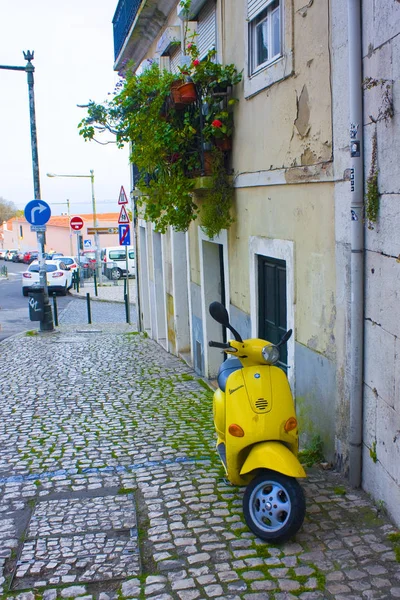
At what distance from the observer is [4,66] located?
14.0m

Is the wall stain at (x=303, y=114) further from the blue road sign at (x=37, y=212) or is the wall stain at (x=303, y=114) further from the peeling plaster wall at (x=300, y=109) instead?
the blue road sign at (x=37, y=212)

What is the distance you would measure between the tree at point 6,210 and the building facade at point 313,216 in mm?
105830

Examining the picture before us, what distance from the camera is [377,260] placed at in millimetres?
3850

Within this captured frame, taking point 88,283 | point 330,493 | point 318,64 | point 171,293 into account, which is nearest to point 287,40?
point 318,64

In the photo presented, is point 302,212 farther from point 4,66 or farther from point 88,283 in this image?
point 88,283

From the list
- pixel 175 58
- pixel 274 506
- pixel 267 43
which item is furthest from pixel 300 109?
pixel 175 58

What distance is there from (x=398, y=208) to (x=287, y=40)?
2.37 meters

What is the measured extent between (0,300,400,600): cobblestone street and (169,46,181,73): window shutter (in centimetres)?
594

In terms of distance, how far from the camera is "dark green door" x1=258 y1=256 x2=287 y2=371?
5.88 metres

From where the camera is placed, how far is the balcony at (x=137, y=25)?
35.1ft

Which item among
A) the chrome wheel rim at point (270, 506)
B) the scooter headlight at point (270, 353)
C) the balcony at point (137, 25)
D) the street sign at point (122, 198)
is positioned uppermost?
the balcony at point (137, 25)

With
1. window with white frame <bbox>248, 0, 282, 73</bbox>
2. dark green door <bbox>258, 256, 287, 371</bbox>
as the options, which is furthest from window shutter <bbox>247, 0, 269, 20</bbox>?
dark green door <bbox>258, 256, 287, 371</bbox>

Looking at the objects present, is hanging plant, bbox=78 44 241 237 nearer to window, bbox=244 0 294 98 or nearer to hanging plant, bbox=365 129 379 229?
window, bbox=244 0 294 98

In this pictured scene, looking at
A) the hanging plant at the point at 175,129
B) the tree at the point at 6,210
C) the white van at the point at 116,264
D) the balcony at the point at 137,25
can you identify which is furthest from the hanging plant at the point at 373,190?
the tree at the point at 6,210
